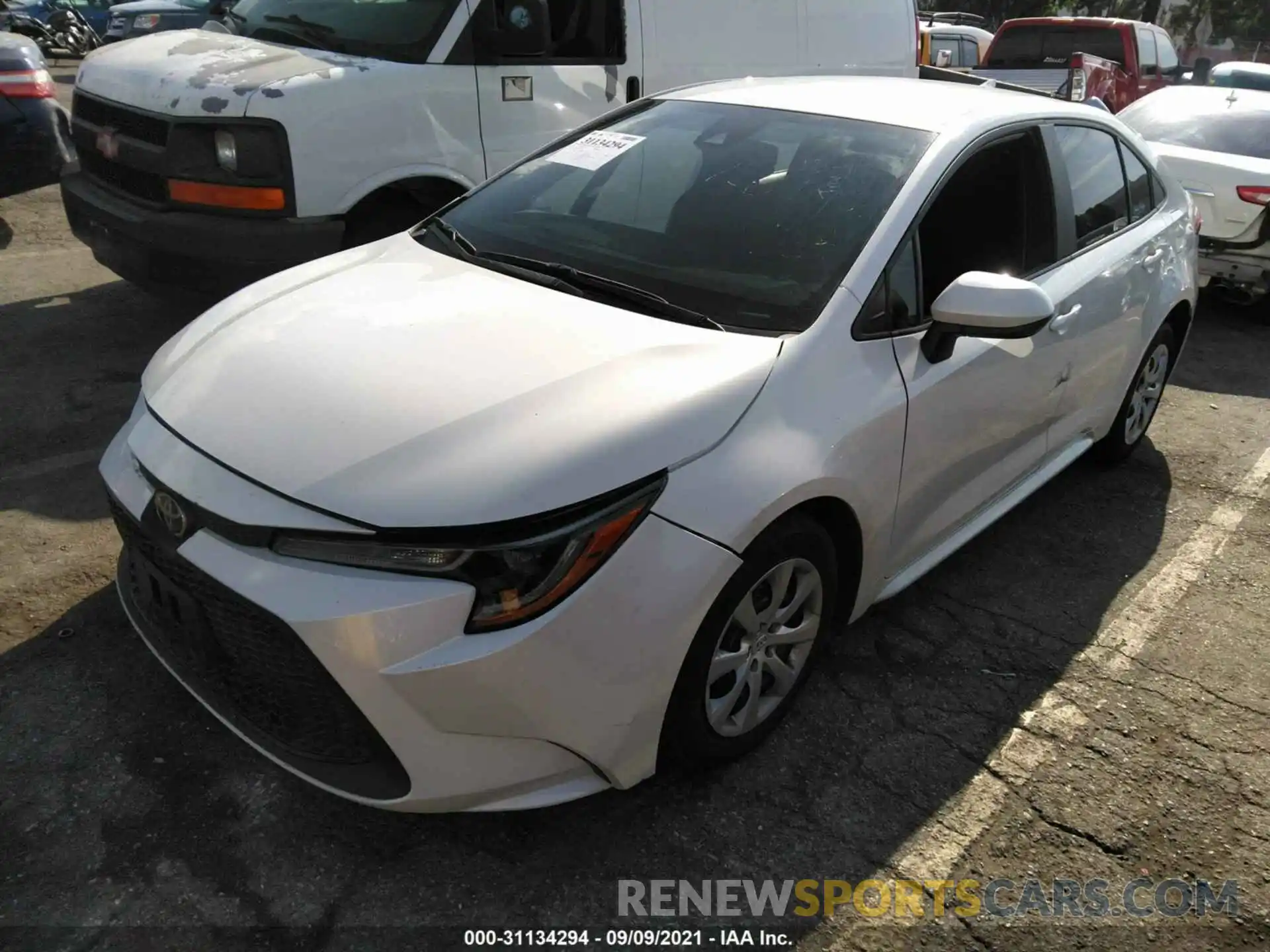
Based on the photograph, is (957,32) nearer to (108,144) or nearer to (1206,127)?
(1206,127)

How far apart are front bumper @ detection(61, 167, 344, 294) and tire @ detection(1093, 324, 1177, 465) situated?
3.51m

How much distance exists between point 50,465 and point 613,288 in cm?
259

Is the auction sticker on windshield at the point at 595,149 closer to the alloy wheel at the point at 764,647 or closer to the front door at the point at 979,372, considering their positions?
the front door at the point at 979,372

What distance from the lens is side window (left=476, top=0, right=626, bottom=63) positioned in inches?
197

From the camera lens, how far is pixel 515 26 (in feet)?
16.6

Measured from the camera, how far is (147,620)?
253cm

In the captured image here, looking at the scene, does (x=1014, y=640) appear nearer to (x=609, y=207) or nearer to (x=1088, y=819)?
(x=1088, y=819)

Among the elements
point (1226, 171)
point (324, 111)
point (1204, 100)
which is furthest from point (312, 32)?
point (1204, 100)

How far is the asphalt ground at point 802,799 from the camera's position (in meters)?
2.27

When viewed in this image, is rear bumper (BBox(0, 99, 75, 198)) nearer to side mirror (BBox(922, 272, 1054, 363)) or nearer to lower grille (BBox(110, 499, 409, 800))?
lower grille (BBox(110, 499, 409, 800))

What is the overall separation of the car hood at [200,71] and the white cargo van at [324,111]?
12mm

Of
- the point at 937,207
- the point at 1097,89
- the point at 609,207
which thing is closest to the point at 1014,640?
the point at 937,207

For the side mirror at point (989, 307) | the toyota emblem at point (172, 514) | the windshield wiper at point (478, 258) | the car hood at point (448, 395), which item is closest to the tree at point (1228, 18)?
the side mirror at point (989, 307)

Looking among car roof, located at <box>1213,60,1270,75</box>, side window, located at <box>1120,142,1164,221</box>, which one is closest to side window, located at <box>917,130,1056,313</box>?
side window, located at <box>1120,142,1164,221</box>
